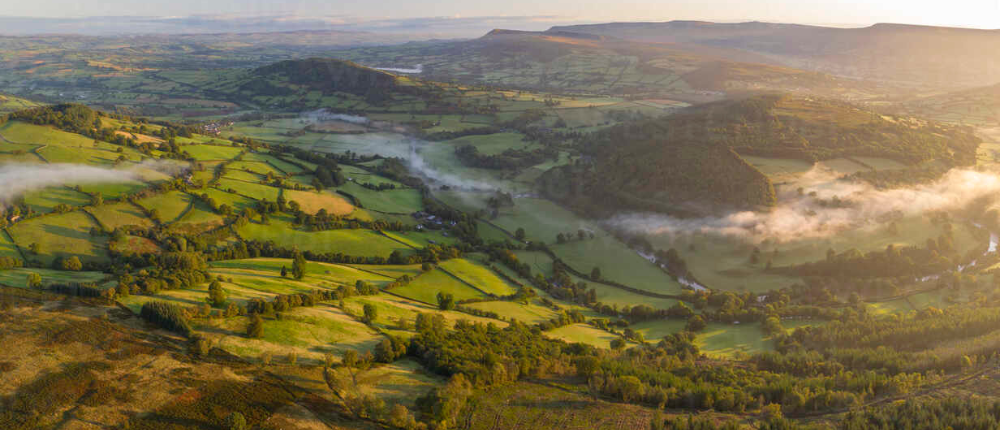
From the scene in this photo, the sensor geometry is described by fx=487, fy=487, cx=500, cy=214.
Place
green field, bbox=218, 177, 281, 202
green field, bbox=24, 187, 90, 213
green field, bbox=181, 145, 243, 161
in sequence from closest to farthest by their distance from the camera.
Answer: green field, bbox=24, 187, 90, 213 → green field, bbox=218, 177, 281, 202 → green field, bbox=181, 145, 243, 161

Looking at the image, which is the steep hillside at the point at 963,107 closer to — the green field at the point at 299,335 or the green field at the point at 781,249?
the green field at the point at 781,249

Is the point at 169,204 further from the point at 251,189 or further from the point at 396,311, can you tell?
the point at 396,311

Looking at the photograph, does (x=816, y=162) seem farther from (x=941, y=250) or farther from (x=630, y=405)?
(x=630, y=405)

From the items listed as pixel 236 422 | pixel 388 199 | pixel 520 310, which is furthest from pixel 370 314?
pixel 388 199

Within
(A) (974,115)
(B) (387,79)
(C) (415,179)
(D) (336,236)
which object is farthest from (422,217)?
(A) (974,115)

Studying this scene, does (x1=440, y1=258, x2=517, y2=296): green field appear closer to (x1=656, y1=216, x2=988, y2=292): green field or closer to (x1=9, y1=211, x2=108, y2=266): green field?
(x1=656, y1=216, x2=988, y2=292): green field

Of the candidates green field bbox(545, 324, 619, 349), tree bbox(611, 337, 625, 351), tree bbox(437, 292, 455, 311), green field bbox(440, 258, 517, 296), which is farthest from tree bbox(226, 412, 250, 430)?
green field bbox(440, 258, 517, 296)

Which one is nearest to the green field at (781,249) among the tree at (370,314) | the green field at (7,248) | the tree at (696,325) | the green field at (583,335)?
the tree at (696,325)
